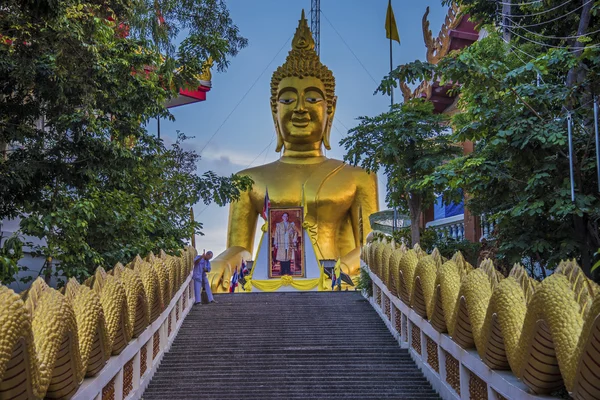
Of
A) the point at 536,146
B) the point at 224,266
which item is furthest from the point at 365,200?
the point at 536,146

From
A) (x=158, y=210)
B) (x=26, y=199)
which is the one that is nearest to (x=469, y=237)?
(x=158, y=210)

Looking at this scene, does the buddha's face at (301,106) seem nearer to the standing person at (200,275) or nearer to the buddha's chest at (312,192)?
the buddha's chest at (312,192)

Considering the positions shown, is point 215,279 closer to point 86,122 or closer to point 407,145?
point 407,145

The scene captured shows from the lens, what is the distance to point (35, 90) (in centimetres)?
856

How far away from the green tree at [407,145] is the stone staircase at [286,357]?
2394mm

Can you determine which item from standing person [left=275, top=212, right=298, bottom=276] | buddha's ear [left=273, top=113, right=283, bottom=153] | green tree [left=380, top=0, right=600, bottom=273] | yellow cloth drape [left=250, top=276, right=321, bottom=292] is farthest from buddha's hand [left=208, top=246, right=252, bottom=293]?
green tree [left=380, top=0, right=600, bottom=273]

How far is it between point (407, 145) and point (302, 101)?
15.7 feet

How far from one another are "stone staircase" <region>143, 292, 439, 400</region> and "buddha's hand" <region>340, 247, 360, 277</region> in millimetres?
3503

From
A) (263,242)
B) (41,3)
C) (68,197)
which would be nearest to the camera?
(41,3)

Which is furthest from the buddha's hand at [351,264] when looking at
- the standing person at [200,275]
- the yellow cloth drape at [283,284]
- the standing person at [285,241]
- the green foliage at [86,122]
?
the green foliage at [86,122]

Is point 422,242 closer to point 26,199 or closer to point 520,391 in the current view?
point 26,199

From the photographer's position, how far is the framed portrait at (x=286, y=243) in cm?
1648

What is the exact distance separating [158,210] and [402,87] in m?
9.64

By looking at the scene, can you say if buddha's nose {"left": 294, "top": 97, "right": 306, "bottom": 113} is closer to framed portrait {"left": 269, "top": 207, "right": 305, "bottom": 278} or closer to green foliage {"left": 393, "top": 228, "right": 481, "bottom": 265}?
framed portrait {"left": 269, "top": 207, "right": 305, "bottom": 278}
